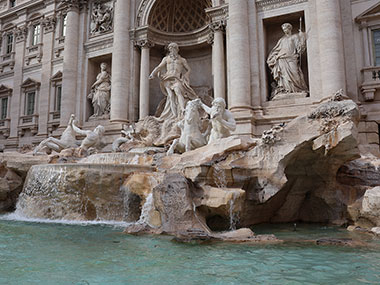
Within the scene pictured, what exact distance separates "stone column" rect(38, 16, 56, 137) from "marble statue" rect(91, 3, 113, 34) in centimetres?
330

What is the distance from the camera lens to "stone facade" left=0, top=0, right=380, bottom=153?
1181cm

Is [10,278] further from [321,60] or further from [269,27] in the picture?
[269,27]

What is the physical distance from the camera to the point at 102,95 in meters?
17.0

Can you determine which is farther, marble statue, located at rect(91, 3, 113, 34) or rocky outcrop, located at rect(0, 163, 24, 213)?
marble statue, located at rect(91, 3, 113, 34)

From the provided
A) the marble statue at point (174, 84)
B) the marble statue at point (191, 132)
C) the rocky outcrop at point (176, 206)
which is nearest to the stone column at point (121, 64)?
the marble statue at point (174, 84)

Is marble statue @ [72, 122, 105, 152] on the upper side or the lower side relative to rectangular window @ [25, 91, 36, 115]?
lower

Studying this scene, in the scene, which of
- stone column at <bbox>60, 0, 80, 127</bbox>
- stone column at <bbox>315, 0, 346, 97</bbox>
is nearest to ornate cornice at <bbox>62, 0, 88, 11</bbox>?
stone column at <bbox>60, 0, 80, 127</bbox>

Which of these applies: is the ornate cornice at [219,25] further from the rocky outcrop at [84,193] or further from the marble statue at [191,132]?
the rocky outcrop at [84,193]

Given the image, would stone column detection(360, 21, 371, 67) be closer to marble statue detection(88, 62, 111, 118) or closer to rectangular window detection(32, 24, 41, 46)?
marble statue detection(88, 62, 111, 118)

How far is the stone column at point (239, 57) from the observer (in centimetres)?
1267

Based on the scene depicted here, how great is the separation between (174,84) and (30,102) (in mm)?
11057

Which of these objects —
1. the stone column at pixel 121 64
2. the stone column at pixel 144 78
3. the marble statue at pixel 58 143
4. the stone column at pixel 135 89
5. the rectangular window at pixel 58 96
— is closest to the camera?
the marble statue at pixel 58 143

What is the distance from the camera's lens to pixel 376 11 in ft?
38.9

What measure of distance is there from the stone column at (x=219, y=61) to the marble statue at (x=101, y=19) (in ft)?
20.7
